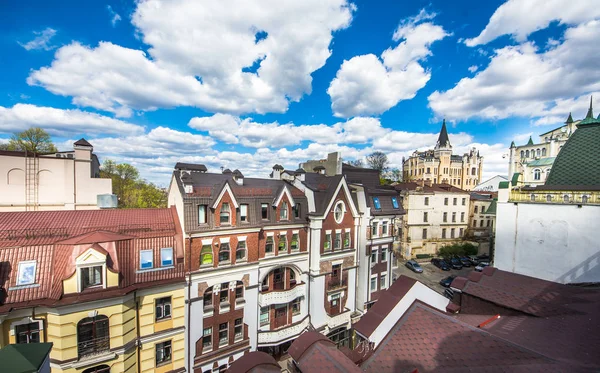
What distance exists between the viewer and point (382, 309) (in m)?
11.1

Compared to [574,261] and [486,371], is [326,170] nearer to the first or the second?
[574,261]

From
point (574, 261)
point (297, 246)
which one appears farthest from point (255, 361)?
point (574, 261)

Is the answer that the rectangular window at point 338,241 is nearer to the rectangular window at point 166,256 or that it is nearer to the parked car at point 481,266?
the rectangular window at point 166,256

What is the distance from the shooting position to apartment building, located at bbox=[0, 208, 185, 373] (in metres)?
11.5

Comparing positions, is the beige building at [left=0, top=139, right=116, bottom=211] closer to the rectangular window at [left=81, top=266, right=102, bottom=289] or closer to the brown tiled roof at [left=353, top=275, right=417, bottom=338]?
the rectangular window at [left=81, top=266, right=102, bottom=289]

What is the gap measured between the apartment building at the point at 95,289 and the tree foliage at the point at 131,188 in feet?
74.1

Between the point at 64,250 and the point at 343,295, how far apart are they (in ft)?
65.3

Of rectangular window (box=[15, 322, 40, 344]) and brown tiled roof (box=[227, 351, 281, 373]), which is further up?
brown tiled roof (box=[227, 351, 281, 373])

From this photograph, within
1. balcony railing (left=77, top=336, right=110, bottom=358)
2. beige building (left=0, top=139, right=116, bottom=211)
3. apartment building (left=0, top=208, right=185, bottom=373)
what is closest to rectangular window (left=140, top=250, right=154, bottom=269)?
apartment building (left=0, top=208, right=185, bottom=373)

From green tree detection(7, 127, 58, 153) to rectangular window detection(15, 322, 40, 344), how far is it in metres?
38.7

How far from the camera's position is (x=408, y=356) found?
6.77 meters

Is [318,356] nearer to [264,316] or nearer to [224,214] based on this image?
[224,214]

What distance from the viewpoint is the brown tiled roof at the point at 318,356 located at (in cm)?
656

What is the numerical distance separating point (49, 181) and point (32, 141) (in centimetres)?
2606
